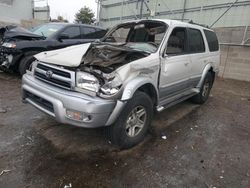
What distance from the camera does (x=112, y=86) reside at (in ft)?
8.38

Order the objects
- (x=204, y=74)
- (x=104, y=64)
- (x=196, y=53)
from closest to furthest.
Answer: (x=104, y=64)
(x=196, y=53)
(x=204, y=74)

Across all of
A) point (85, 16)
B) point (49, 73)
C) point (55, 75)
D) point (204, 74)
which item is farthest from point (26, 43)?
point (85, 16)

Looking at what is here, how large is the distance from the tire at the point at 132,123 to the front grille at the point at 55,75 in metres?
0.77

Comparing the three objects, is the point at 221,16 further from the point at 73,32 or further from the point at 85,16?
the point at 85,16

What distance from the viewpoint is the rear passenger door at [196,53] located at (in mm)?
4219

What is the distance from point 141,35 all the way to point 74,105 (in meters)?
2.37

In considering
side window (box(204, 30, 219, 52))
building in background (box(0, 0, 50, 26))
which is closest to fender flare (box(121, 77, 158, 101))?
side window (box(204, 30, 219, 52))

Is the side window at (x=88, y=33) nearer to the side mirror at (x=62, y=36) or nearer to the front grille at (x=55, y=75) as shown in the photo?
the side mirror at (x=62, y=36)

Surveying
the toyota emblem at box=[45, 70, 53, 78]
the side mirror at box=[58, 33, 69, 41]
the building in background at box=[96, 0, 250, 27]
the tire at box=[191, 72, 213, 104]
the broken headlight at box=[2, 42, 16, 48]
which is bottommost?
the tire at box=[191, 72, 213, 104]

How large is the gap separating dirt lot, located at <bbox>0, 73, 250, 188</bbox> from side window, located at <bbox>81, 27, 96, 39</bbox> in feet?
11.9

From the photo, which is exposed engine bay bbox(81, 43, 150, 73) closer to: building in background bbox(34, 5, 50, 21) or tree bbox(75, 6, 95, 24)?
building in background bbox(34, 5, 50, 21)

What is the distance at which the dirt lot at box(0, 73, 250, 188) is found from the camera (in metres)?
2.40

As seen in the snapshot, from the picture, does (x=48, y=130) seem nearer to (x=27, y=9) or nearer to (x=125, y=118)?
(x=125, y=118)

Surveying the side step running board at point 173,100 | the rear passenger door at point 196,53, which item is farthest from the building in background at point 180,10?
the side step running board at point 173,100
